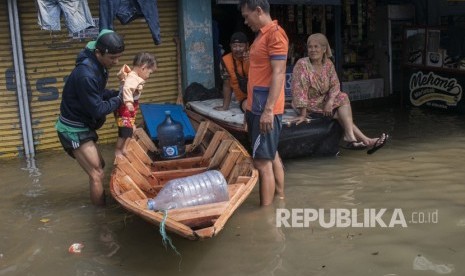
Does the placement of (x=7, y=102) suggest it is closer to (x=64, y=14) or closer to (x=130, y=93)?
(x=64, y=14)

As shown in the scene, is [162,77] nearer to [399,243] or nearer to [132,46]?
[132,46]

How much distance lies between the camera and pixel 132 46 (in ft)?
26.9

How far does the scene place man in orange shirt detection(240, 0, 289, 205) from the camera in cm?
452

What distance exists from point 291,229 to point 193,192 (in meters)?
0.98

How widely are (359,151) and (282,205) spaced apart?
237 cm

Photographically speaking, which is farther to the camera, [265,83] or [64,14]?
[64,14]

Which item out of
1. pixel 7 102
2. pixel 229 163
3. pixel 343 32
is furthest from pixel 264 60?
pixel 343 32

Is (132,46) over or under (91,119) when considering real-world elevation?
over

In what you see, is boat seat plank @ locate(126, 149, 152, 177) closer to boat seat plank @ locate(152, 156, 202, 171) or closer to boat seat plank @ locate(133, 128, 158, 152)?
boat seat plank @ locate(152, 156, 202, 171)

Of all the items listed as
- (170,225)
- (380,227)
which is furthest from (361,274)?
(170,225)

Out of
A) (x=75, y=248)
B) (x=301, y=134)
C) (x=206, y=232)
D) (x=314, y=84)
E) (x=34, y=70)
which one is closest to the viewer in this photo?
(x=206, y=232)

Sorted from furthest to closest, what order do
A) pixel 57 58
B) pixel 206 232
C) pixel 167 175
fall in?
pixel 57 58 < pixel 167 175 < pixel 206 232

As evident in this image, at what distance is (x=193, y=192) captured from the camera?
170 inches

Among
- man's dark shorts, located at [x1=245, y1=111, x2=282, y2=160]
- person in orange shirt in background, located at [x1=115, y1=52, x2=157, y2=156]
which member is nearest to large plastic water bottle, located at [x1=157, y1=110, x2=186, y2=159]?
person in orange shirt in background, located at [x1=115, y1=52, x2=157, y2=156]
